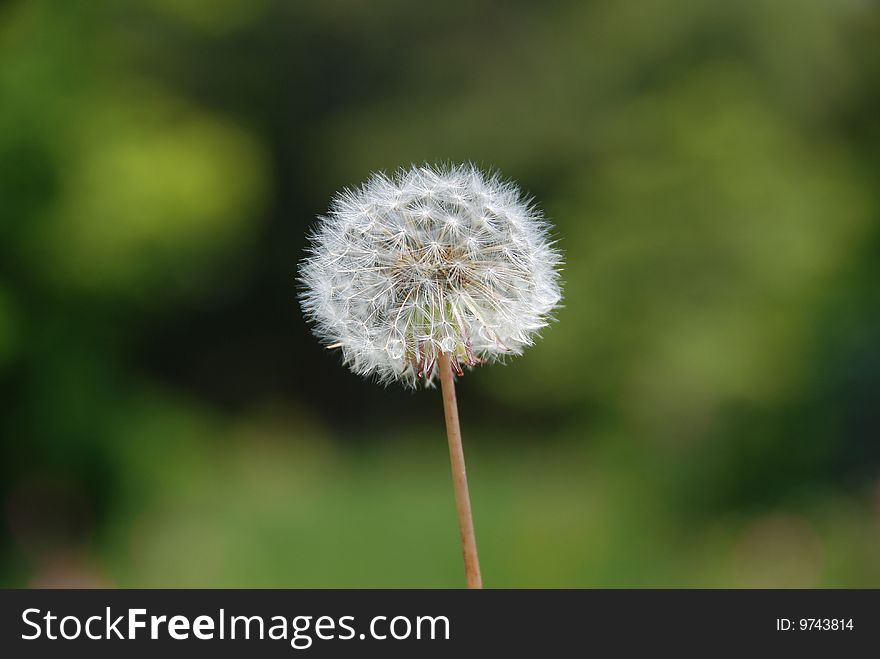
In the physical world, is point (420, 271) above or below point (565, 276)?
below

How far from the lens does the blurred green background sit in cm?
676

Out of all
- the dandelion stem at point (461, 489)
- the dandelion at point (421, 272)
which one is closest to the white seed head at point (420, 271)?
the dandelion at point (421, 272)

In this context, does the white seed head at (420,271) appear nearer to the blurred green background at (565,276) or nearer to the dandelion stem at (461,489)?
the dandelion stem at (461,489)

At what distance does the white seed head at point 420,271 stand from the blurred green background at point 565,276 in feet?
16.0

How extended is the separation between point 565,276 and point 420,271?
6783 millimetres

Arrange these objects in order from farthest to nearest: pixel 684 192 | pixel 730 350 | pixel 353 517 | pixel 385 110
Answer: pixel 385 110
pixel 353 517
pixel 684 192
pixel 730 350

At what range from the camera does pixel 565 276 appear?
322 inches

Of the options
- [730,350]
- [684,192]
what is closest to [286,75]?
[684,192]

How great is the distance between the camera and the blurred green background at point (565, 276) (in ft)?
22.2

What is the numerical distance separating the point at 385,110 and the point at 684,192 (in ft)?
11.8

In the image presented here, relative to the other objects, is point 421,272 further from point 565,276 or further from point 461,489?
point 565,276

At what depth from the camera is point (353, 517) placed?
8492 mm

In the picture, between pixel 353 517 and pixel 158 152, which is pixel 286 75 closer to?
pixel 158 152

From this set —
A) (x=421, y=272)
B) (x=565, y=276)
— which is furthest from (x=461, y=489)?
(x=565, y=276)
